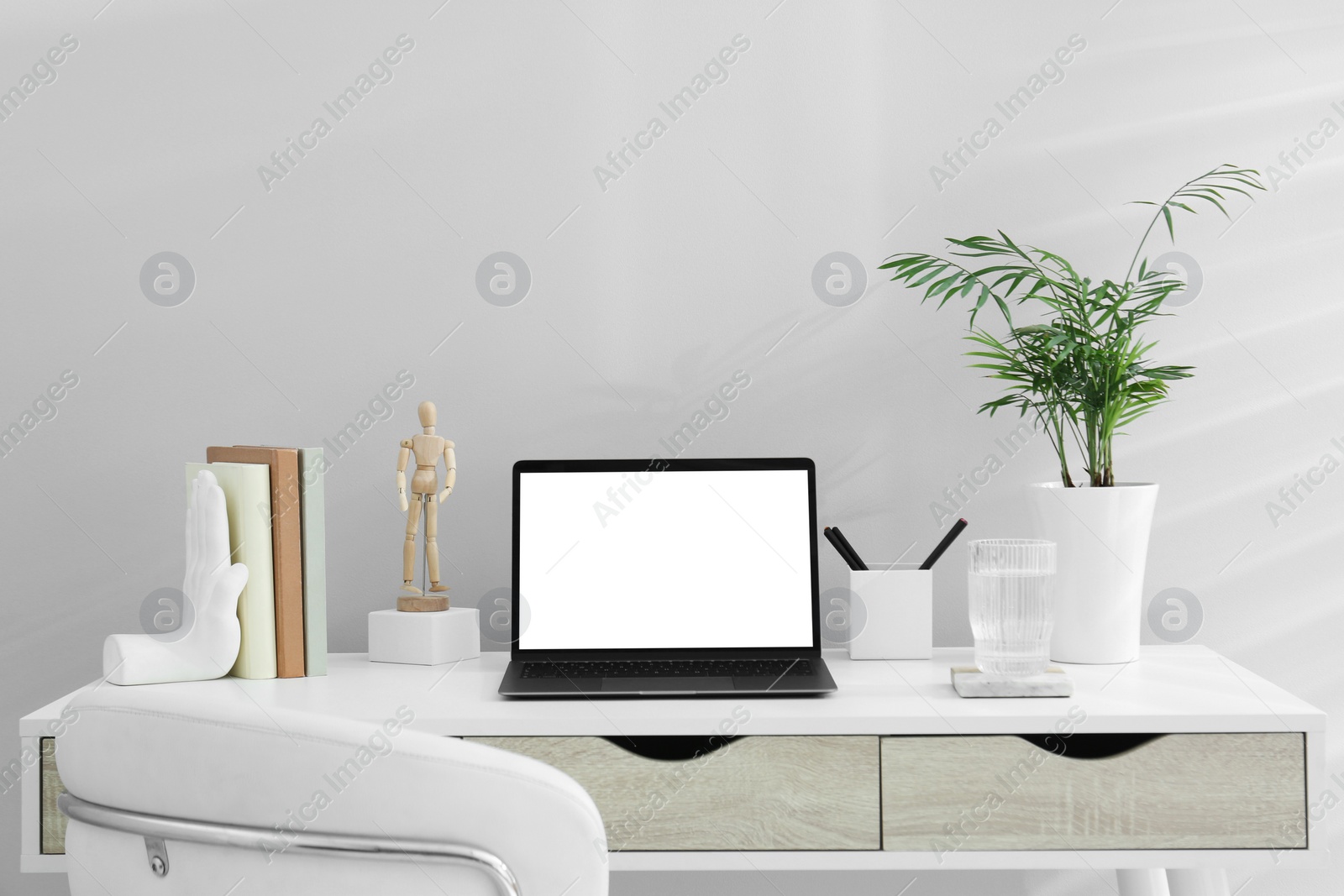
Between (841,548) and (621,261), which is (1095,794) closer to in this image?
(841,548)

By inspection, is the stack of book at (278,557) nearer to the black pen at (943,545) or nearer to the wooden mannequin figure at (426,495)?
the wooden mannequin figure at (426,495)

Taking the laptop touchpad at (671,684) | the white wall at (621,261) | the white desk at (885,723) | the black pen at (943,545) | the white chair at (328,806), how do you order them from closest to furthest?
the white chair at (328,806) → the white desk at (885,723) → the laptop touchpad at (671,684) → the black pen at (943,545) → the white wall at (621,261)

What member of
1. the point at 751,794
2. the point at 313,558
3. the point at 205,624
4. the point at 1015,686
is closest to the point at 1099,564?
the point at 1015,686

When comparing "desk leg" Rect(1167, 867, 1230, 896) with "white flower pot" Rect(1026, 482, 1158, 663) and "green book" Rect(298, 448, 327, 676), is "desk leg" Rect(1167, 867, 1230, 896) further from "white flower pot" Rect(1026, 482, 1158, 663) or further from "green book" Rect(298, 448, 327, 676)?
"green book" Rect(298, 448, 327, 676)

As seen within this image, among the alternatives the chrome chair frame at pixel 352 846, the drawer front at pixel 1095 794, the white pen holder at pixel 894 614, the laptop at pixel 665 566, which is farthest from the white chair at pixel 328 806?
the white pen holder at pixel 894 614

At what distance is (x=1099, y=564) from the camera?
1354 mm

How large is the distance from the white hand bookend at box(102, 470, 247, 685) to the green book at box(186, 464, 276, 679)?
0.01 m

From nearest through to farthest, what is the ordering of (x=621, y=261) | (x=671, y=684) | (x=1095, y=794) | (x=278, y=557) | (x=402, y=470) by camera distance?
(x=1095, y=794)
(x=671, y=684)
(x=278, y=557)
(x=402, y=470)
(x=621, y=261)

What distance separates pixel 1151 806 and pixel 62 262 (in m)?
1.73

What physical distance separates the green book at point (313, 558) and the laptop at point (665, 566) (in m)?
0.26

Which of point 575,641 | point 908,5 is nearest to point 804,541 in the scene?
point 575,641

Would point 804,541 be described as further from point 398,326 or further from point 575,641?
point 398,326

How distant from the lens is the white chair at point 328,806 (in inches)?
23.8

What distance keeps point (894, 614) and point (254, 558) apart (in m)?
0.87
